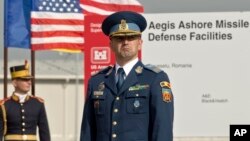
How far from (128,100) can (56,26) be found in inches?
288

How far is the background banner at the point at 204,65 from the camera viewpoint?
1180cm

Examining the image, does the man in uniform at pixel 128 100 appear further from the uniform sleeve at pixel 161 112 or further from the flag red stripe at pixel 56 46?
the flag red stripe at pixel 56 46

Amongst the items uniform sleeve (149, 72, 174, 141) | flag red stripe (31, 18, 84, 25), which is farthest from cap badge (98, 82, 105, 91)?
flag red stripe (31, 18, 84, 25)

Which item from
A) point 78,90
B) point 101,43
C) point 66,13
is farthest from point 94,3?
point 78,90

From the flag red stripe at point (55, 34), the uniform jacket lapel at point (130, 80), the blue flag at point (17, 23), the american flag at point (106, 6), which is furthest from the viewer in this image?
the blue flag at point (17, 23)

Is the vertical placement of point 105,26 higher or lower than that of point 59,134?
higher

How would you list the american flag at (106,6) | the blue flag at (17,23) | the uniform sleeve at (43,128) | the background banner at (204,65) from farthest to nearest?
the blue flag at (17,23) < the american flag at (106,6) < the background banner at (204,65) < the uniform sleeve at (43,128)

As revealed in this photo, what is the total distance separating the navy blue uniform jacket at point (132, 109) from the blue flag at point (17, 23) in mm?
7460

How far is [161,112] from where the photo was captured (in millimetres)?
4965

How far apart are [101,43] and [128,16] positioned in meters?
5.62

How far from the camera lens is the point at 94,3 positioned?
12.1 metres

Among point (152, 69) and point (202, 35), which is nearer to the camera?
point (152, 69)

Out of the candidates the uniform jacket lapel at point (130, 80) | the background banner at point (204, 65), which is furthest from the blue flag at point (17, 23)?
the uniform jacket lapel at point (130, 80)

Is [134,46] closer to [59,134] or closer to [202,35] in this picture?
[202,35]
